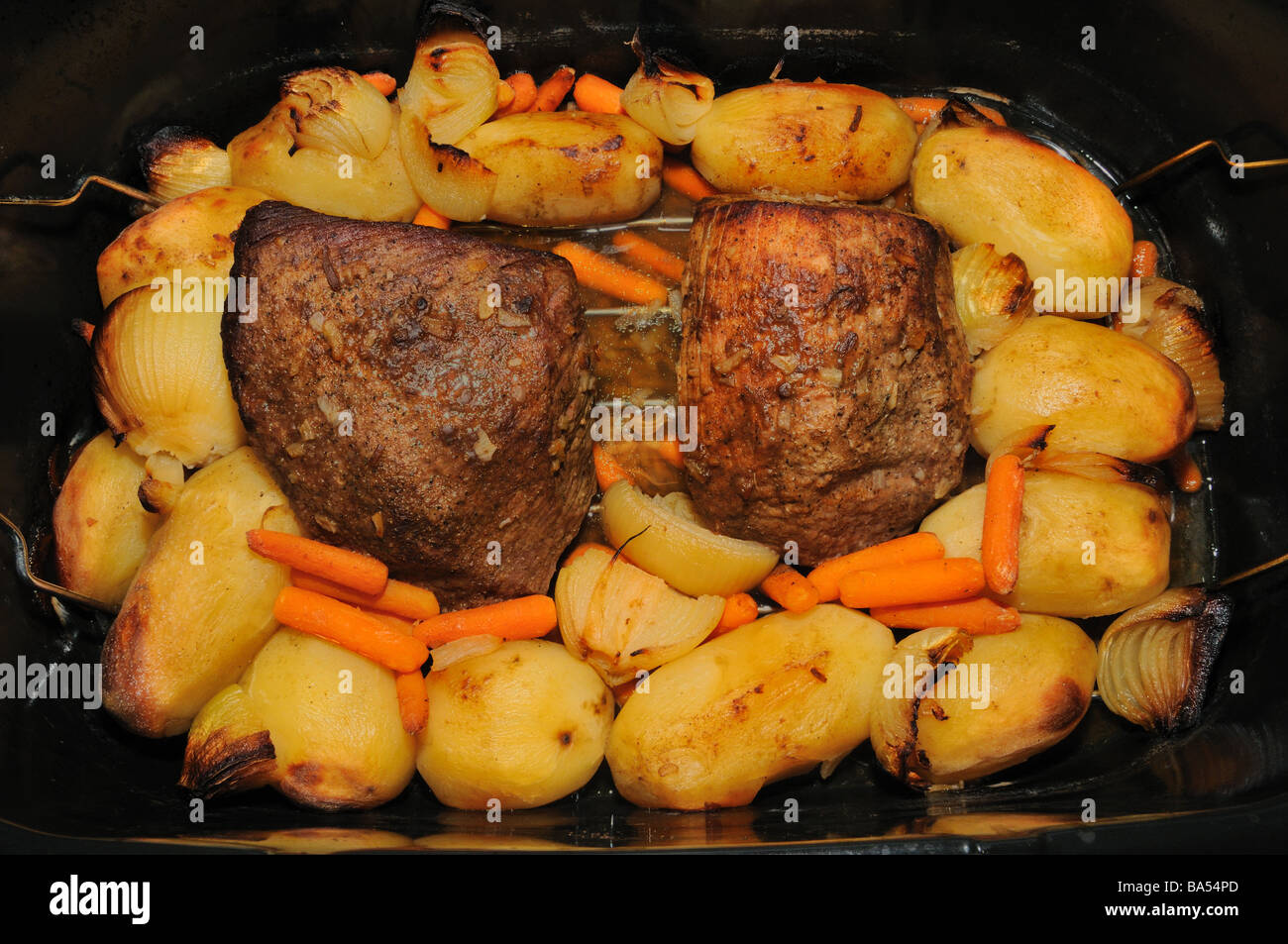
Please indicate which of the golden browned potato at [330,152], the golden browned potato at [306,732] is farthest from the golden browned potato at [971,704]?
the golden browned potato at [330,152]

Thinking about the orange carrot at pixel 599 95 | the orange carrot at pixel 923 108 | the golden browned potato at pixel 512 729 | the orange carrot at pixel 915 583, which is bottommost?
the golden browned potato at pixel 512 729

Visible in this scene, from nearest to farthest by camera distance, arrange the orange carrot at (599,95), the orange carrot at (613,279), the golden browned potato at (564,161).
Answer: the golden browned potato at (564,161) → the orange carrot at (613,279) → the orange carrot at (599,95)

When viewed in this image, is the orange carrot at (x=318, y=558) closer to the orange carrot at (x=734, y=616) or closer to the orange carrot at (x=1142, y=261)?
the orange carrot at (x=734, y=616)

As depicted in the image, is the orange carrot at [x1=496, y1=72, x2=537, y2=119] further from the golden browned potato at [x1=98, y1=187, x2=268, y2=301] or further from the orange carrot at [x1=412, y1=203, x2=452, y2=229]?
the golden browned potato at [x1=98, y1=187, x2=268, y2=301]

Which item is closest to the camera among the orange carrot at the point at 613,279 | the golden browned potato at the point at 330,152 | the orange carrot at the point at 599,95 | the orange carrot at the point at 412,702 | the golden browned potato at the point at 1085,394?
the orange carrot at the point at 412,702

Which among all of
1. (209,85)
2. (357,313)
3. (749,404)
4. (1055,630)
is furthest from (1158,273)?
(209,85)

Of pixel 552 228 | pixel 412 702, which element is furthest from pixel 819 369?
pixel 412 702
